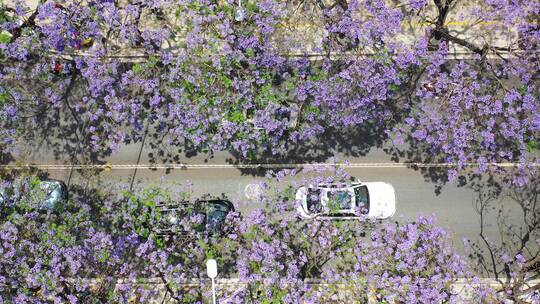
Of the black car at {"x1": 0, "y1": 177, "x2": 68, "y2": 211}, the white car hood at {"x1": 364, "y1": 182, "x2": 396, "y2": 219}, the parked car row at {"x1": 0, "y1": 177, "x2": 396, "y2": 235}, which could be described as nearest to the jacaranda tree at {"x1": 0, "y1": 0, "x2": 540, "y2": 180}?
the black car at {"x1": 0, "y1": 177, "x2": 68, "y2": 211}

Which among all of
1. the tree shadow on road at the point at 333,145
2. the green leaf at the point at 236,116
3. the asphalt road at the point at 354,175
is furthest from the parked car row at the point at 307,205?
the green leaf at the point at 236,116

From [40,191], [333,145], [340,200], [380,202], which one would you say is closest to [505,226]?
[380,202]

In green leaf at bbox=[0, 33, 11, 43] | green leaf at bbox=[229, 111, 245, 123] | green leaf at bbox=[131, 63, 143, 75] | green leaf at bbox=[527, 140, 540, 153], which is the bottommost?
green leaf at bbox=[527, 140, 540, 153]

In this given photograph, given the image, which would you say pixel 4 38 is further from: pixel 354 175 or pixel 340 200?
pixel 354 175

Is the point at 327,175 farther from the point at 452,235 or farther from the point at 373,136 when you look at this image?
the point at 452,235

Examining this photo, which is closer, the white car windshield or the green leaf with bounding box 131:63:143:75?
the white car windshield

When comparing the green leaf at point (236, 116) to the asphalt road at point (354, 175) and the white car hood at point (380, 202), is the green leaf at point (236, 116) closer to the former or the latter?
the asphalt road at point (354, 175)

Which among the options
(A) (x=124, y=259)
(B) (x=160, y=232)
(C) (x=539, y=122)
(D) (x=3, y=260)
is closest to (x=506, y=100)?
(C) (x=539, y=122)

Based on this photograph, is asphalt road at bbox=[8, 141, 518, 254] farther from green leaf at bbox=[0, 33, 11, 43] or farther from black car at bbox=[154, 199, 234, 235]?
green leaf at bbox=[0, 33, 11, 43]
